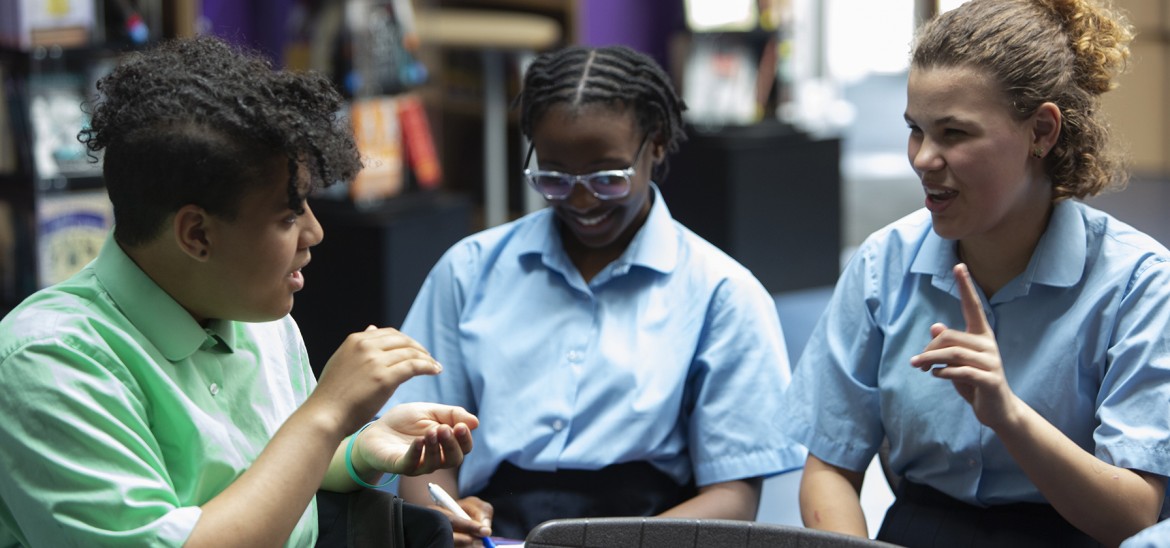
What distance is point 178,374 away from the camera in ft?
4.22

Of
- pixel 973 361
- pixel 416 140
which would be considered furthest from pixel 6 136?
pixel 973 361

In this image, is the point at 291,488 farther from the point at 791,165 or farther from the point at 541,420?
the point at 791,165

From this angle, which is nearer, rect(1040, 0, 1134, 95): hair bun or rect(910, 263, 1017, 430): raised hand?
rect(910, 263, 1017, 430): raised hand

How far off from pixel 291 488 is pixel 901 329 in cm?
81

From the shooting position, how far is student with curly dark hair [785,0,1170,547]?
1433 mm

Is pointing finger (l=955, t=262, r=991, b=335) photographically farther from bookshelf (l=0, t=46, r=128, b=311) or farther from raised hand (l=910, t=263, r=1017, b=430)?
bookshelf (l=0, t=46, r=128, b=311)

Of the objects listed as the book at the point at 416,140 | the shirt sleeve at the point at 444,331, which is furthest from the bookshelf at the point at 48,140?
the shirt sleeve at the point at 444,331

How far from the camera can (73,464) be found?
3.77ft

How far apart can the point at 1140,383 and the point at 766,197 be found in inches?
140

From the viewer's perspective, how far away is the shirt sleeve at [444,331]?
1880 millimetres

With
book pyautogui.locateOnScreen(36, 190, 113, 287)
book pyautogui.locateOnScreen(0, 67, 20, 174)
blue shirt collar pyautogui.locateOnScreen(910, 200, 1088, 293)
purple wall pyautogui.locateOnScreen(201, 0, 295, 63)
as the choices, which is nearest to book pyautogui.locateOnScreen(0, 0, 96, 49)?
book pyautogui.locateOnScreen(0, 67, 20, 174)

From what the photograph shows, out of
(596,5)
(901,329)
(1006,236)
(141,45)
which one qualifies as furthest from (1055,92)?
(596,5)

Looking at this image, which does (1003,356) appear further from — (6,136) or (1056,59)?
(6,136)

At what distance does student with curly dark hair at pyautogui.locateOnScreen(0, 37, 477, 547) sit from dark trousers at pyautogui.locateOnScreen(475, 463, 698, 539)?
1.44ft
